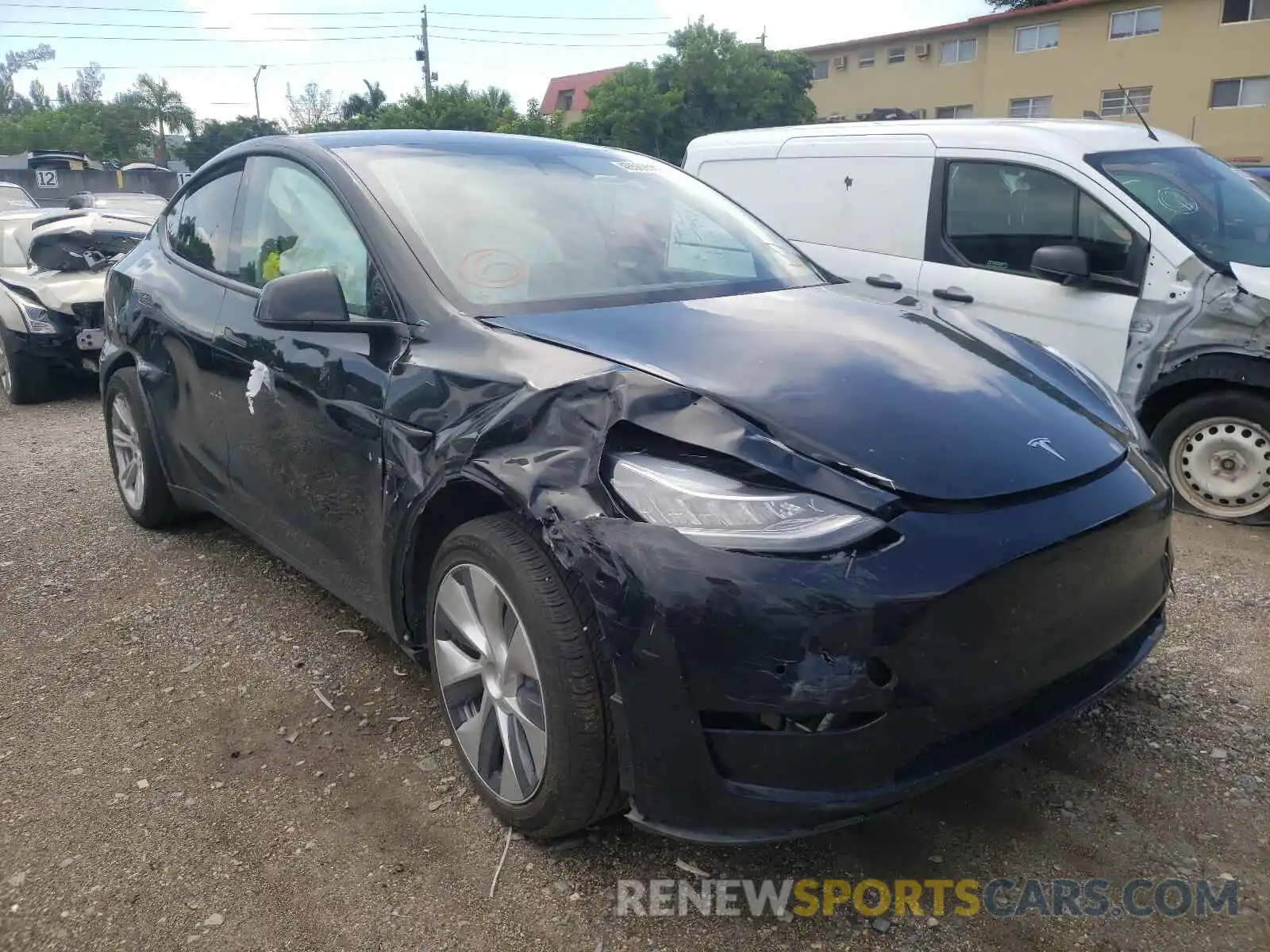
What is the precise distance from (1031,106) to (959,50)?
4.80 meters

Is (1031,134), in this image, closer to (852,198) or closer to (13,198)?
(852,198)

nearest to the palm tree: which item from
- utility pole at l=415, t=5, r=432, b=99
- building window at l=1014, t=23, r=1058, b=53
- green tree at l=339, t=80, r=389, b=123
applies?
green tree at l=339, t=80, r=389, b=123

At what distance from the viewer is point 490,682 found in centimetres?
234

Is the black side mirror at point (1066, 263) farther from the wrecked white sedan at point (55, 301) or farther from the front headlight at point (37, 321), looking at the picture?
the front headlight at point (37, 321)

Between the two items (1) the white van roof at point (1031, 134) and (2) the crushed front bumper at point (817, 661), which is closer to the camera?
→ (2) the crushed front bumper at point (817, 661)

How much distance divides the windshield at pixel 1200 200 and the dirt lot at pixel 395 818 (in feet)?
5.87

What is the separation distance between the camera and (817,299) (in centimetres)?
291

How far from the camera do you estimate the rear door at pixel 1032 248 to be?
463 cm

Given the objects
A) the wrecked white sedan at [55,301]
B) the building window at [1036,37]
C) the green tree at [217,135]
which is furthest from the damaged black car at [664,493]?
the green tree at [217,135]

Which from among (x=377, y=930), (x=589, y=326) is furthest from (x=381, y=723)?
(x=589, y=326)

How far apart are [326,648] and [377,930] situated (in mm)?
1423

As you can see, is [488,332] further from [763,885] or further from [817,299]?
[763,885]

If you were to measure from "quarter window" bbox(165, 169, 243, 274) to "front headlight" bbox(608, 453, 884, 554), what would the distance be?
228 cm

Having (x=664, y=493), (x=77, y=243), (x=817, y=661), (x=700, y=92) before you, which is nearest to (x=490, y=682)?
(x=664, y=493)
